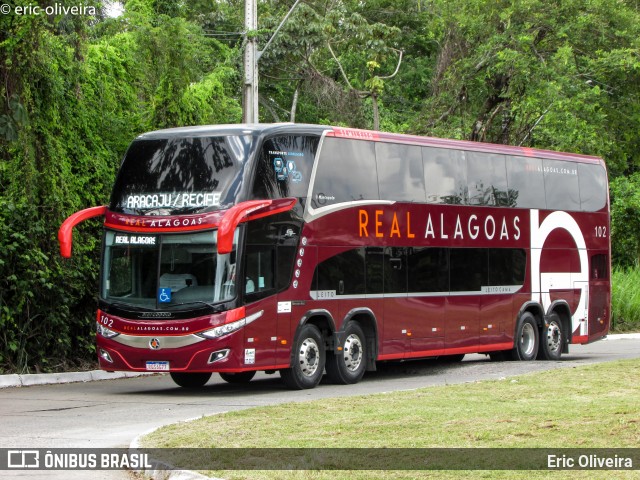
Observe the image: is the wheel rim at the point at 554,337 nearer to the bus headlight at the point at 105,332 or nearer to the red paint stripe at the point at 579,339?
the red paint stripe at the point at 579,339

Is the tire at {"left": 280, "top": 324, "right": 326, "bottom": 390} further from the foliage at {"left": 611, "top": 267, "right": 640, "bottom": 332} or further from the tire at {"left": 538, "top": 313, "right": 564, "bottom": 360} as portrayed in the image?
the foliage at {"left": 611, "top": 267, "right": 640, "bottom": 332}

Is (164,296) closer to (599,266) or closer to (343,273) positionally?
(343,273)

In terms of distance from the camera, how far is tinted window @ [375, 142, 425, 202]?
20.0 meters

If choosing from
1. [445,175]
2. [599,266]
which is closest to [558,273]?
[599,266]

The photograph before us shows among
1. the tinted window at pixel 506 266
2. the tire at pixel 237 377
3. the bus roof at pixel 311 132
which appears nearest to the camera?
the bus roof at pixel 311 132

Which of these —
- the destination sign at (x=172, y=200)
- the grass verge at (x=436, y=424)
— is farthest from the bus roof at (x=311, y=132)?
the grass verge at (x=436, y=424)

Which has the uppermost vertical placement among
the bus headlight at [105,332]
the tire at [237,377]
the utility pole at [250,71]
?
the utility pole at [250,71]

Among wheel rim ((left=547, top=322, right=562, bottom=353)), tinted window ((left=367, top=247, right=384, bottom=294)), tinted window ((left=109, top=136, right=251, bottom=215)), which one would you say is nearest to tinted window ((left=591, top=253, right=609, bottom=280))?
wheel rim ((left=547, top=322, right=562, bottom=353))

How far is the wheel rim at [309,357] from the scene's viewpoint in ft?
59.9

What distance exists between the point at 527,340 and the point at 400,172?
19.0ft

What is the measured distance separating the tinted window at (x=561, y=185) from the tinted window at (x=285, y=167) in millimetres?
7559

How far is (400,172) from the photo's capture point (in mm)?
20391

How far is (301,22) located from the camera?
4338cm

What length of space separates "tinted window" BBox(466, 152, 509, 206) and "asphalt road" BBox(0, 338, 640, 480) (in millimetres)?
3168
